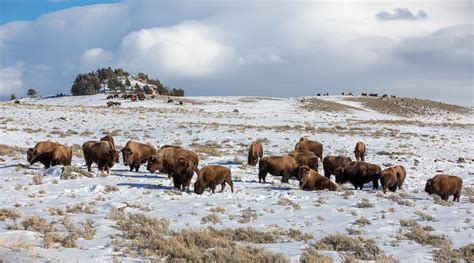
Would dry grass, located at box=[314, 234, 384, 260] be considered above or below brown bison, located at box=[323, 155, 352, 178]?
below

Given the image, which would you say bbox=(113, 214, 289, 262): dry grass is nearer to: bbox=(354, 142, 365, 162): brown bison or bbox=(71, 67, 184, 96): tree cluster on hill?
bbox=(354, 142, 365, 162): brown bison

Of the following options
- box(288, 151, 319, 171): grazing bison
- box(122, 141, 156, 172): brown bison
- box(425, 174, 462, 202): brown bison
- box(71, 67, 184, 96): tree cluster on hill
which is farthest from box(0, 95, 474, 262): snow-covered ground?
box(71, 67, 184, 96): tree cluster on hill

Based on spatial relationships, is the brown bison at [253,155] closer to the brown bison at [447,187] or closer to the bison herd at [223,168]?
the bison herd at [223,168]

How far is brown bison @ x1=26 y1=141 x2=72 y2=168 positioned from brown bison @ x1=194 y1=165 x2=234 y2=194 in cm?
702

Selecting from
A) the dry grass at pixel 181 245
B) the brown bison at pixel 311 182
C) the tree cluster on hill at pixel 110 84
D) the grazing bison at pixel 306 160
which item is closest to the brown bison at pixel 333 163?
the grazing bison at pixel 306 160

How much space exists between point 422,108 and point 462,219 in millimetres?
90970

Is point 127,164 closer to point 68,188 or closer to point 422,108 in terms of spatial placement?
point 68,188

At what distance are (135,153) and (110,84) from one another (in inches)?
3276

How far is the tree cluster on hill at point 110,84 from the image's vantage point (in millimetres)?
97812

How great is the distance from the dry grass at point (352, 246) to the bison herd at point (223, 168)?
20.1 feet

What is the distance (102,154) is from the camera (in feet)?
63.3

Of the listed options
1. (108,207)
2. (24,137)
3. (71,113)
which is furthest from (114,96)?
(108,207)

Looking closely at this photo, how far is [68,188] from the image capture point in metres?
16.6

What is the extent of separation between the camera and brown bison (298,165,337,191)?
17.9m
